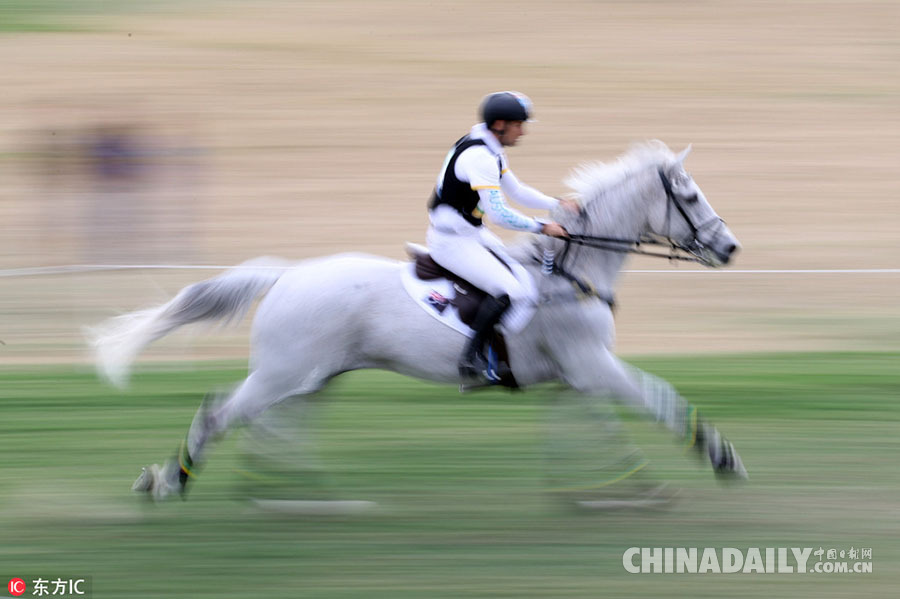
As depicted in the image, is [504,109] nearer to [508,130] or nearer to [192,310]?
[508,130]

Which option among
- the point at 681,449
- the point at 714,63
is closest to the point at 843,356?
the point at 681,449

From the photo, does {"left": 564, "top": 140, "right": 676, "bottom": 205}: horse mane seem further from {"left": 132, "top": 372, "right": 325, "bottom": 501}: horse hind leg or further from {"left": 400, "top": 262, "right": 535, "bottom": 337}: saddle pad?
{"left": 132, "top": 372, "right": 325, "bottom": 501}: horse hind leg

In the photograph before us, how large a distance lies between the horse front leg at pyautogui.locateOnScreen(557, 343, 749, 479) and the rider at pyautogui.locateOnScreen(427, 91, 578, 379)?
40 cm

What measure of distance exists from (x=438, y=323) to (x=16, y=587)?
217cm

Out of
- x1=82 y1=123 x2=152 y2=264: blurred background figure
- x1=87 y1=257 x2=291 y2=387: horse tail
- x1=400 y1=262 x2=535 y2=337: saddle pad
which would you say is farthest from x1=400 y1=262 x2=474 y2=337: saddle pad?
x1=82 y1=123 x2=152 y2=264: blurred background figure

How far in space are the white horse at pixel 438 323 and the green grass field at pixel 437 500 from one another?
0.40 m

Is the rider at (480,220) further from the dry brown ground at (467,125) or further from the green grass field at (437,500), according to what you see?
the dry brown ground at (467,125)

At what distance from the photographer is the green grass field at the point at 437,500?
16.5 feet

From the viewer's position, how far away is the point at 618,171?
19.9 feet

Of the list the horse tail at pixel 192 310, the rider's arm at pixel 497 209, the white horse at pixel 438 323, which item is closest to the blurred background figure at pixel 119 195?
the horse tail at pixel 192 310

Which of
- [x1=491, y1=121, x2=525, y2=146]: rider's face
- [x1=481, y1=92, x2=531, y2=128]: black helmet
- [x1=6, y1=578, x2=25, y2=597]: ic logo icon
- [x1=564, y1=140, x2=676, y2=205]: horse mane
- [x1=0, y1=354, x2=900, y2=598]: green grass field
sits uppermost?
[x1=481, y1=92, x2=531, y2=128]: black helmet

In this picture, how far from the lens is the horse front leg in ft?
18.9

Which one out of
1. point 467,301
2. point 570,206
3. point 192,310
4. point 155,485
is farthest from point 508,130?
point 155,485

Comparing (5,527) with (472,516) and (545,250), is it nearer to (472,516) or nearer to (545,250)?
(472,516)
